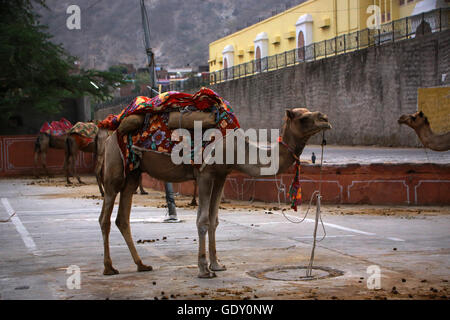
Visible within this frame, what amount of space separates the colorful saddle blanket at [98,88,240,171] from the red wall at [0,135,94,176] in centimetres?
2798

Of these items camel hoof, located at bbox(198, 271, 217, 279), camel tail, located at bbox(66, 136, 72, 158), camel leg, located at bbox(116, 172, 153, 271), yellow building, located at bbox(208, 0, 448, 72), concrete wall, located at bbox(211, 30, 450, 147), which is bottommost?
camel hoof, located at bbox(198, 271, 217, 279)

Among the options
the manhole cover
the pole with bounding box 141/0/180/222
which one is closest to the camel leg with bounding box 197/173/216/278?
the manhole cover

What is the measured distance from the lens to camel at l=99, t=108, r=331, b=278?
845cm

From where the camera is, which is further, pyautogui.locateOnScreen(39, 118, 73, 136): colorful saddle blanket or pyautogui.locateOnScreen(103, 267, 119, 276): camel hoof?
pyautogui.locateOnScreen(39, 118, 73, 136): colorful saddle blanket

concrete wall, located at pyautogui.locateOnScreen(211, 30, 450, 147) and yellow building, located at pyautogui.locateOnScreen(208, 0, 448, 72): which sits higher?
yellow building, located at pyautogui.locateOnScreen(208, 0, 448, 72)

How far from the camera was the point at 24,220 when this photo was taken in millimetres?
15523

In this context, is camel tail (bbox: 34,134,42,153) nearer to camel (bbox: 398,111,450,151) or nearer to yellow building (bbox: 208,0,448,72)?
yellow building (bbox: 208,0,448,72)

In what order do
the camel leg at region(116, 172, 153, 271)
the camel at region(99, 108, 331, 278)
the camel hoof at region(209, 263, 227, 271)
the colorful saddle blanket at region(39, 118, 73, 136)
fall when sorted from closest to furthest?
1. the camel at region(99, 108, 331, 278)
2. the camel hoof at region(209, 263, 227, 271)
3. the camel leg at region(116, 172, 153, 271)
4. the colorful saddle blanket at region(39, 118, 73, 136)

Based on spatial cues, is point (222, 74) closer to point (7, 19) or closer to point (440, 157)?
point (7, 19)

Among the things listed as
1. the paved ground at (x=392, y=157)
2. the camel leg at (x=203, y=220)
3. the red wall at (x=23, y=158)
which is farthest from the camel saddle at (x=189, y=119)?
the red wall at (x=23, y=158)

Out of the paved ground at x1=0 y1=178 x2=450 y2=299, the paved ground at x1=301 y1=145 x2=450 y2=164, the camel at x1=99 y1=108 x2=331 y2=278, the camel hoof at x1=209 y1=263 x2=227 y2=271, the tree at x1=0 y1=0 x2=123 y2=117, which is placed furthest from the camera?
the tree at x1=0 y1=0 x2=123 y2=117

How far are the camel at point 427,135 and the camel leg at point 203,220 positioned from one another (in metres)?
4.63

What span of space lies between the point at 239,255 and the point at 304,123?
272 cm

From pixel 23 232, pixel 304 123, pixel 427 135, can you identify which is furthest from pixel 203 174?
pixel 23 232
